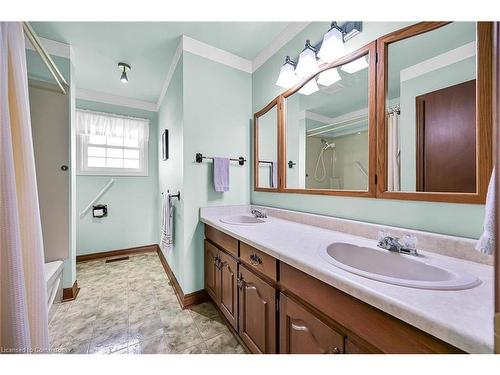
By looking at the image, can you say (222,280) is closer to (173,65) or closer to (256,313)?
(256,313)

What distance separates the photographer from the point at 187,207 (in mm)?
1745

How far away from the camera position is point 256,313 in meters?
1.07

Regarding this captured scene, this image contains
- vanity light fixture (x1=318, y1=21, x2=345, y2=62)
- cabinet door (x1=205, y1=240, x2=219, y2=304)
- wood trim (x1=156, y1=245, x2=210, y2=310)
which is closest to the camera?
vanity light fixture (x1=318, y1=21, x2=345, y2=62)

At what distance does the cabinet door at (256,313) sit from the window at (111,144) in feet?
9.08

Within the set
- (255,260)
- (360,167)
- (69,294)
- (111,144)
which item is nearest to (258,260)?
(255,260)

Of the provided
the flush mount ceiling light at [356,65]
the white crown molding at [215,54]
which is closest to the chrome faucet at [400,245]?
the flush mount ceiling light at [356,65]

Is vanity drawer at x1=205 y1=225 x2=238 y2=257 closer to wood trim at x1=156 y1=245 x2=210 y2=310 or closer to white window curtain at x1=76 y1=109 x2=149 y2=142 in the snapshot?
wood trim at x1=156 y1=245 x2=210 y2=310

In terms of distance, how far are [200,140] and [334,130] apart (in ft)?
3.81

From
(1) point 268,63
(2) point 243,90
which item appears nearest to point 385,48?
(1) point 268,63

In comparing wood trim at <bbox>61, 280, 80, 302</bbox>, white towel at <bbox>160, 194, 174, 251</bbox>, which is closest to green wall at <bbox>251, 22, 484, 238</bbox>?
white towel at <bbox>160, 194, 174, 251</bbox>

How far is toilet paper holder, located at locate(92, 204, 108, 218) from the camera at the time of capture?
2.76 metres

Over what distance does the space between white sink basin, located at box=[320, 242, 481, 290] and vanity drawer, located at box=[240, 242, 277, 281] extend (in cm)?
27

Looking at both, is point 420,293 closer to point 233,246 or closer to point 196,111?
point 233,246

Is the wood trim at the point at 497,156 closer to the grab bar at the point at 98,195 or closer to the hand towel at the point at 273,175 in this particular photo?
the hand towel at the point at 273,175
